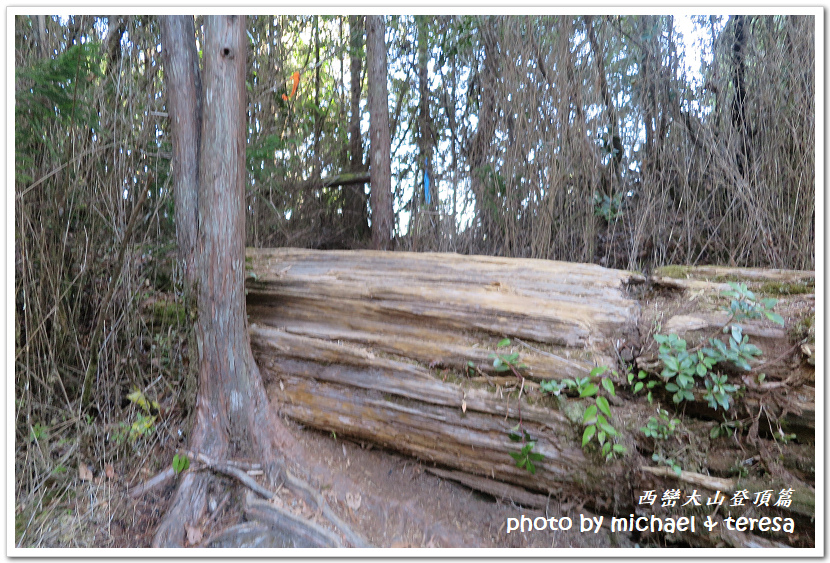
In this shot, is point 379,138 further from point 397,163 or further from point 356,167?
point 356,167

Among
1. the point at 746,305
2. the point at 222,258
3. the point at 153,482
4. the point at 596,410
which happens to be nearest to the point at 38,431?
the point at 153,482

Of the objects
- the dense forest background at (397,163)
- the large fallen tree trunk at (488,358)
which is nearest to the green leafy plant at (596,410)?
the large fallen tree trunk at (488,358)

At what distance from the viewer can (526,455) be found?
2.11m

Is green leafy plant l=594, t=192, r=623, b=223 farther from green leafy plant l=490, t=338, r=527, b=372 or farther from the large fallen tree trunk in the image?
green leafy plant l=490, t=338, r=527, b=372

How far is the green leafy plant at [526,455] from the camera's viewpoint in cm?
211

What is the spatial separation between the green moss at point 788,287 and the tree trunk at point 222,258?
2.70 metres

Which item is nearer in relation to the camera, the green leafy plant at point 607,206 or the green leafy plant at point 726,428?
the green leafy plant at point 726,428

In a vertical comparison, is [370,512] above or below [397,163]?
below

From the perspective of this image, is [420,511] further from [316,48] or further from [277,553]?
[316,48]

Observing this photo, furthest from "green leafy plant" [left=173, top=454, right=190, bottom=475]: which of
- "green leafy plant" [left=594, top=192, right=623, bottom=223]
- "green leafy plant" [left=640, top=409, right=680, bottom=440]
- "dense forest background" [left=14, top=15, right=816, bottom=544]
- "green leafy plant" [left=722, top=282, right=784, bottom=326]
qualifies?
"green leafy plant" [left=594, top=192, right=623, bottom=223]

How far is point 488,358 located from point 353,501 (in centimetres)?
97

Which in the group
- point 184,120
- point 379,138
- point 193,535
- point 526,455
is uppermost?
point 379,138

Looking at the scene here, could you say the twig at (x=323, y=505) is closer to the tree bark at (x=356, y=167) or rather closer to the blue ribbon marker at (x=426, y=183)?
the blue ribbon marker at (x=426, y=183)
